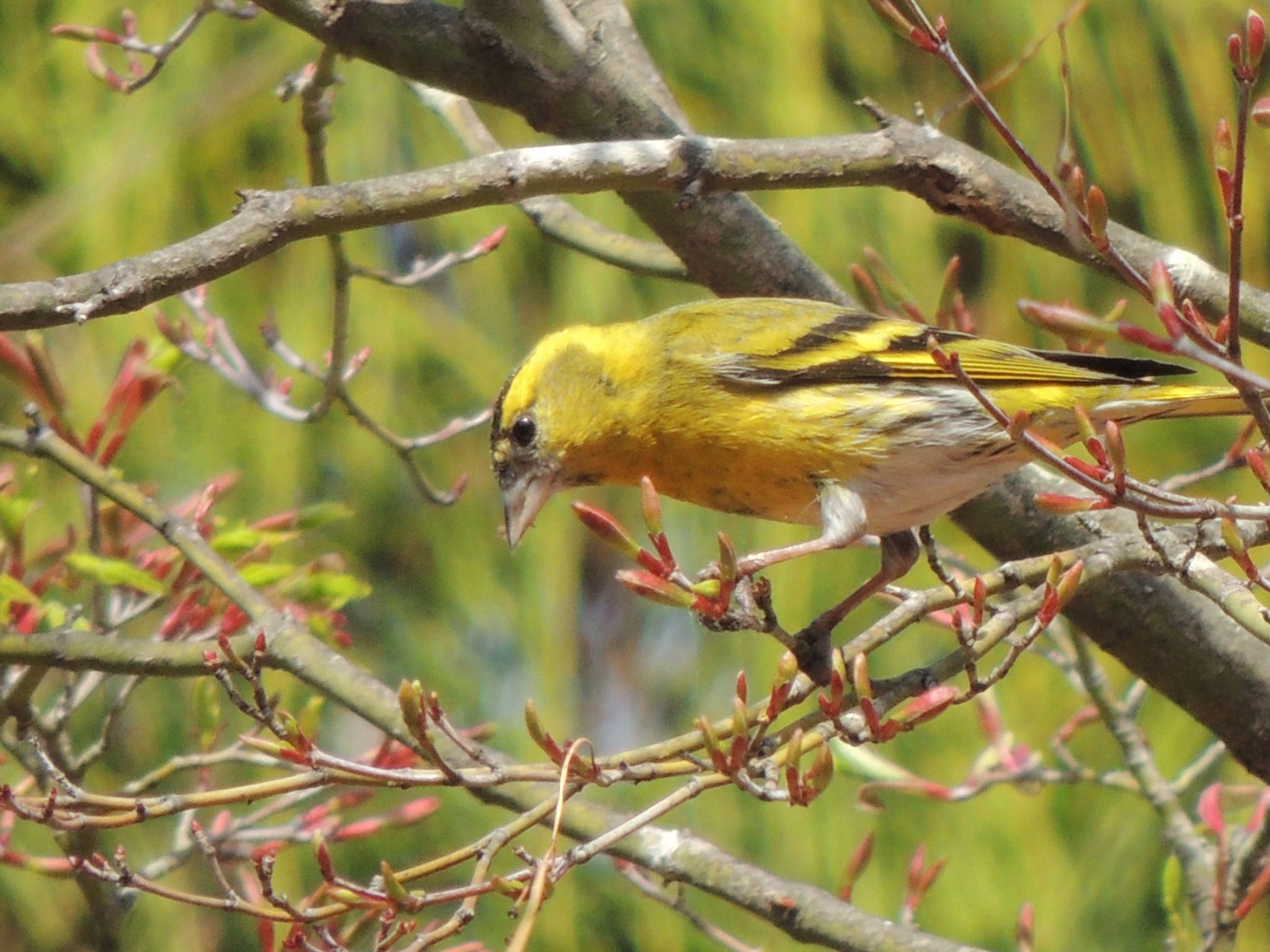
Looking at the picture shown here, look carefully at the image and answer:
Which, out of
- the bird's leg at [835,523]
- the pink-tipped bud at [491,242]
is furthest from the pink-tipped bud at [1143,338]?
the pink-tipped bud at [491,242]

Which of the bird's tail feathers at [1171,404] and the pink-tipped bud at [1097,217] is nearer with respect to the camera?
the pink-tipped bud at [1097,217]

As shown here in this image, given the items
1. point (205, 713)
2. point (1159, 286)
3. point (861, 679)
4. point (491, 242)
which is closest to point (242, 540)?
point (205, 713)

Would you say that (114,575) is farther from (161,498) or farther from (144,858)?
(144,858)

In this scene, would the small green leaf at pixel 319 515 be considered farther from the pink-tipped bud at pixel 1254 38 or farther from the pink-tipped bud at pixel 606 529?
the pink-tipped bud at pixel 1254 38

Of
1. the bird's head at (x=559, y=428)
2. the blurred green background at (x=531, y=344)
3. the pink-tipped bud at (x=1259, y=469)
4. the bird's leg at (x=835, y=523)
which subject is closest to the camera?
the pink-tipped bud at (x=1259, y=469)

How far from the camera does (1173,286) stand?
218 centimetres

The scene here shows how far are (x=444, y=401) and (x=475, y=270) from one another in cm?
40

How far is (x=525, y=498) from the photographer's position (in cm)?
292

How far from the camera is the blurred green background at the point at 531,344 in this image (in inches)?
159

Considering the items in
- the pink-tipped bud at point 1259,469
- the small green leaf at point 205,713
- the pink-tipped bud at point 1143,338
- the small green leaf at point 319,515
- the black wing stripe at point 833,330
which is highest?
the black wing stripe at point 833,330

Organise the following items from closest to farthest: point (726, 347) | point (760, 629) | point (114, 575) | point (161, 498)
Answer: point (760, 629), point (114, 575), point (726, 347), point (161, 498)

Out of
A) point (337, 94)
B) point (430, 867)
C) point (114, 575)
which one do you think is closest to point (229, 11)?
point (114, 575)

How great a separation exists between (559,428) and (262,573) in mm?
645

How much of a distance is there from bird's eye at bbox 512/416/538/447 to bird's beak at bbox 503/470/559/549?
6cm
